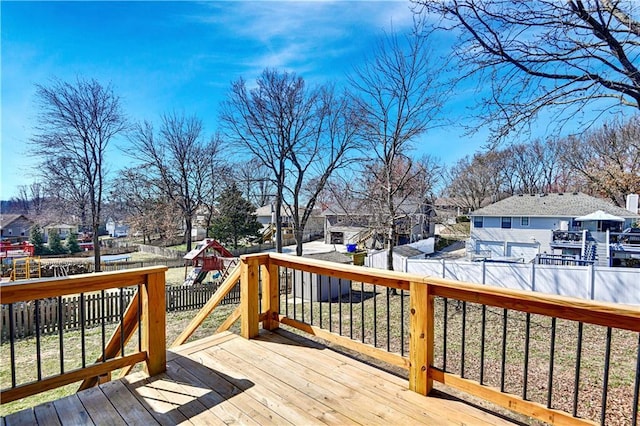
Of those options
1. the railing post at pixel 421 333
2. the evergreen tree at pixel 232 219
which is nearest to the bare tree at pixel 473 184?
the evergreen tree at pixel 232 219

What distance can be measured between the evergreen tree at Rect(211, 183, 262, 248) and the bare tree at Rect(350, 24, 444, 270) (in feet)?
49.0

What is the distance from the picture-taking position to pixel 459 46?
458 cm

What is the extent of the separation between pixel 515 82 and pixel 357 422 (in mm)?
4871

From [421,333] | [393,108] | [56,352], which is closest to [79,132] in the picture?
[56,352]

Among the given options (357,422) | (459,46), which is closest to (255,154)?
(459,46)

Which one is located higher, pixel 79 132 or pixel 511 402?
pixel 79 132

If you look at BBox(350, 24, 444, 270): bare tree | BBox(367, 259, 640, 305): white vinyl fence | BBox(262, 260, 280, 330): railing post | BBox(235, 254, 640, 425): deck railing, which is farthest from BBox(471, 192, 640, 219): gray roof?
BBox(262, 260, 280, 330): railing post

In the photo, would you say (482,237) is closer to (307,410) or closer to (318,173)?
(318,173)

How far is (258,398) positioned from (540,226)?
75.6 feet

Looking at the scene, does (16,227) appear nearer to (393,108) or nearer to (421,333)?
(393,108)

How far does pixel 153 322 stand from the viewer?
2623 mm

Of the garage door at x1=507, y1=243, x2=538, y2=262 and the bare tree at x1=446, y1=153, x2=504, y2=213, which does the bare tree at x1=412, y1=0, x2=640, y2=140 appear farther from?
the bare tree at x1=446, y1=153, x2=504, y2=213

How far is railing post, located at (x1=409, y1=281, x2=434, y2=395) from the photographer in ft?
7.54

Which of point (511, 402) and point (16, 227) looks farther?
point (16, 227)
